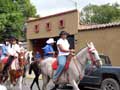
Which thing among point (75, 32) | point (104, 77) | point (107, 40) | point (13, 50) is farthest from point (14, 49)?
point (75, 32)

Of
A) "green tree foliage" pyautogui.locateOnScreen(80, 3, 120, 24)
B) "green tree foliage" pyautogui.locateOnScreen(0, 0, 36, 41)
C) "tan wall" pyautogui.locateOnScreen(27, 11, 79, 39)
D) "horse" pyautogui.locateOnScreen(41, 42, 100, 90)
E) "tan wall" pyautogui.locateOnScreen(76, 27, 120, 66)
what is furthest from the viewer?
"green tree foliage" pyautogui.locateOnScreen(80, 3, 120, 24)

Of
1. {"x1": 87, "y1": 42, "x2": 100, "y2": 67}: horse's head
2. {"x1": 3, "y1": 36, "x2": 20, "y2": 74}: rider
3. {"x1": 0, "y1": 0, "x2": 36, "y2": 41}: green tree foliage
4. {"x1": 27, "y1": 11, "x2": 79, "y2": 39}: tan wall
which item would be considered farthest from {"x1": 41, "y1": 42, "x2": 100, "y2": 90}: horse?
{"x1": 0, "y1": 0, "x2": 36, "y2": 41}: green tree foliage

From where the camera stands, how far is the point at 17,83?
1523 cm

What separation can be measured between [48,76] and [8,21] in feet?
109

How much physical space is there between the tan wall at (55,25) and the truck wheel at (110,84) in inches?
Answer: 731

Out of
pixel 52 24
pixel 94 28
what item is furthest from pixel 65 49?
pixel 52 24

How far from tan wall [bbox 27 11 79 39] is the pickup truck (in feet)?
57.6

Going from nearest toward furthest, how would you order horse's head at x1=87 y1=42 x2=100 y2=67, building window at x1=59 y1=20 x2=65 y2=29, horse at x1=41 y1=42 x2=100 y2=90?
1. horse's head at x1=87 y1=42 x2=100 y2=67
2. horse at x1=41 y1=42 x2=100 y2=90
3. building window at x1=59 y1=20 x2=65 y2=29

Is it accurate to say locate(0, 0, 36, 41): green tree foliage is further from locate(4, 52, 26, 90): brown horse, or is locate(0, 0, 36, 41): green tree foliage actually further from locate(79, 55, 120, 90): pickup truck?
locate(4, 52, 26, 90): brown horse

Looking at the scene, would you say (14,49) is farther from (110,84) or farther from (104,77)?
(110,84)

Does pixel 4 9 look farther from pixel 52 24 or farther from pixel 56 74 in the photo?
pixel 56 74

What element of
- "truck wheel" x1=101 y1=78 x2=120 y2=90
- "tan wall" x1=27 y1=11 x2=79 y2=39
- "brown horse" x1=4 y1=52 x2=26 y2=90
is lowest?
"truck wheel" x1=101 y1=78 x2=120 y2=90

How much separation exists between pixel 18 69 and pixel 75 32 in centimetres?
1922

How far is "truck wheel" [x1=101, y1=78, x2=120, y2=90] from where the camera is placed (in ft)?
49.2
